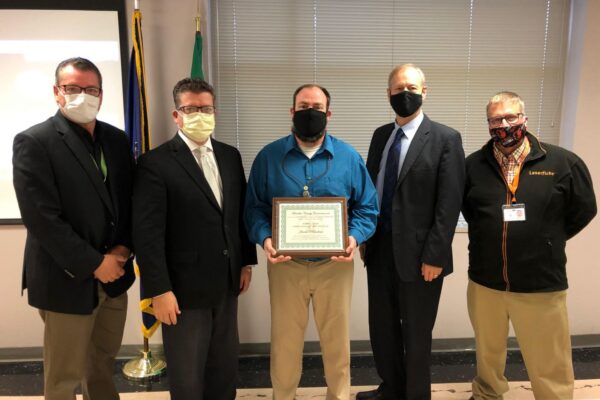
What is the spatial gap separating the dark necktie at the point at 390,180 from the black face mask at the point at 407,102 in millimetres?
120

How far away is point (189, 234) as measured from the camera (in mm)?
1826

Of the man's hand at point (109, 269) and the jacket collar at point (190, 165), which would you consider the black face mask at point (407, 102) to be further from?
the man's hand at point (109, 269)

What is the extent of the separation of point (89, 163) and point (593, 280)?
343 cm

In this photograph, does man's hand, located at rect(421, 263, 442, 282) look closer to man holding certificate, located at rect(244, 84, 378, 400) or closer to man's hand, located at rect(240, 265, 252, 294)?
man holding certificate, located at rect(244, 84, 378, 400)

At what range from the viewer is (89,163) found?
176 cm

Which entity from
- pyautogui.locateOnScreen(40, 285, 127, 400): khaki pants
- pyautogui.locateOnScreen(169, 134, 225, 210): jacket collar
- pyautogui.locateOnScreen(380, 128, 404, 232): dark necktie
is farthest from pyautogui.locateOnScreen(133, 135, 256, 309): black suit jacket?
pyautogui.locateOnScreen(380, 128, 404, 232): dark necktie

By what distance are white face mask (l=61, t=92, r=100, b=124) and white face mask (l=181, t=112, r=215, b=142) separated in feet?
1.23

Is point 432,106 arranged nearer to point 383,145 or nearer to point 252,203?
point 383,145

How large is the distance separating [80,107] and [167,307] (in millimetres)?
918

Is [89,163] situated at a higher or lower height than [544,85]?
lower

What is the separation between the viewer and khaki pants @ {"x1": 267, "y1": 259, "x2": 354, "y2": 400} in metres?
2.02

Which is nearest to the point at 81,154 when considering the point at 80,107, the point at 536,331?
the point at 80,107

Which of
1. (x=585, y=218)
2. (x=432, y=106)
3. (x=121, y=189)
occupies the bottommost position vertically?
(x=585, y=218)

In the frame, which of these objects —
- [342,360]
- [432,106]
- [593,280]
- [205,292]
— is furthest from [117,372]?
[593,280]
